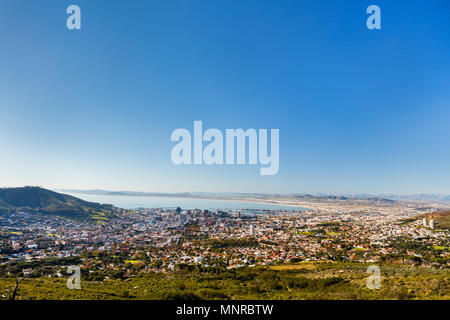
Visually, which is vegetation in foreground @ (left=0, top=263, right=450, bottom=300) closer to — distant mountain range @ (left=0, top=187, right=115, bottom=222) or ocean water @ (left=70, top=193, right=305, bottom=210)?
distant mountain range @ (left=0, top=187, right=115, bottom=222)

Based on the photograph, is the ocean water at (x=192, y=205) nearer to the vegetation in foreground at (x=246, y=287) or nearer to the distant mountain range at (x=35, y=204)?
the distant mountain range at (x=35, y=204)

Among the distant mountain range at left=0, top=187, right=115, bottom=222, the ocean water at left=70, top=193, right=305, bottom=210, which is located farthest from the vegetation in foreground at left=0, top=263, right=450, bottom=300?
the ocean water at left=70, top=193, right=305, bottom=210

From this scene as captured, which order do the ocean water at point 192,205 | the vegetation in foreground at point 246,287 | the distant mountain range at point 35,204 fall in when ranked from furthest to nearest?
the ocean water at point 192,205, the distant mountain range at point 35,204, the vegetation in foreground at point 246,287

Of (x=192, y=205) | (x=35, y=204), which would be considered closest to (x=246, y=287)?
(x=35, y=204)

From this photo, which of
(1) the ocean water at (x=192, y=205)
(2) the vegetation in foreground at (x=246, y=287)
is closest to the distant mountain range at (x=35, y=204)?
(1) the ocean water at (x=192, y=205)
